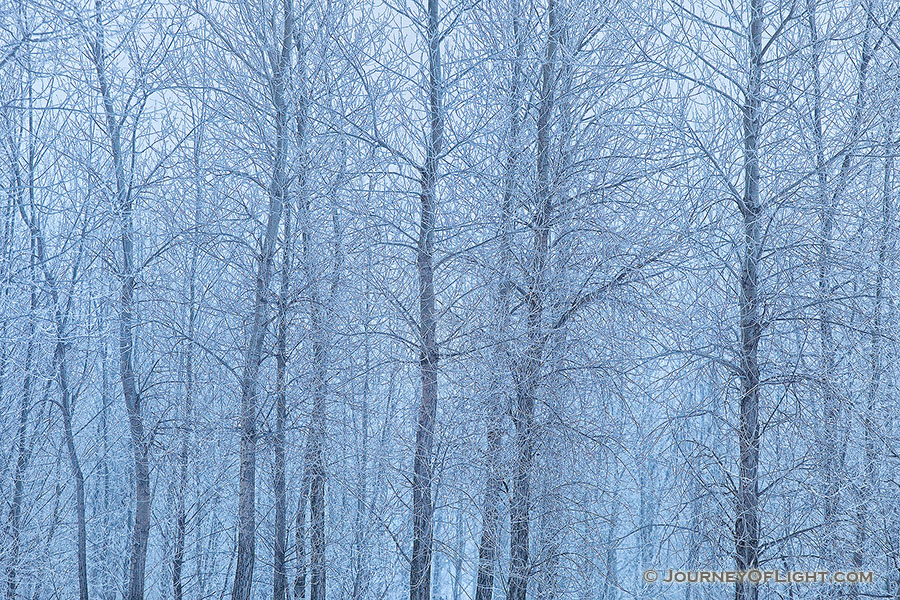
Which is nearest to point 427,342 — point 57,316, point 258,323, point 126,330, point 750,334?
point 258,323

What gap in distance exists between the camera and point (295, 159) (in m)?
6.54

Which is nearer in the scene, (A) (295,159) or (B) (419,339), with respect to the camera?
(B) (419,339)

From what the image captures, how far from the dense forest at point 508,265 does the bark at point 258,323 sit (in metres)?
0.03

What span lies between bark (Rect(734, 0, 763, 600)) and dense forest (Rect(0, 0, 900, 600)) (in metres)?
0.02

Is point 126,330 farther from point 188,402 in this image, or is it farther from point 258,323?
point 258,323

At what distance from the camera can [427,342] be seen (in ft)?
19.7

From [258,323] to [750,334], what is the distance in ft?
13.5

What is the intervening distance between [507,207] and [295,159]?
207 cm

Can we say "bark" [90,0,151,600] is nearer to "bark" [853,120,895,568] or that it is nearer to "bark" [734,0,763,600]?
"bark" [734,0,763,600]

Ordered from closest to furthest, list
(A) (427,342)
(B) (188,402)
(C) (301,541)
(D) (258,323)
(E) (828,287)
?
(E) (828,287) < (A) (427,342) < (D) (258,323) < (C) (301,541) < (B) (188,402)

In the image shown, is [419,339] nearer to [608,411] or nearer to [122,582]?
[608,411]

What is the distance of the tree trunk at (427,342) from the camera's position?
5.98m

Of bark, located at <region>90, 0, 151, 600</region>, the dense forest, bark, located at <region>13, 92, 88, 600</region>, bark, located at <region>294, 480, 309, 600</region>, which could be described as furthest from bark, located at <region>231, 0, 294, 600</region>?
bark, located at <region>13, 92, 88, 600</region>

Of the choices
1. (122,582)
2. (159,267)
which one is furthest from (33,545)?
(159,267)
